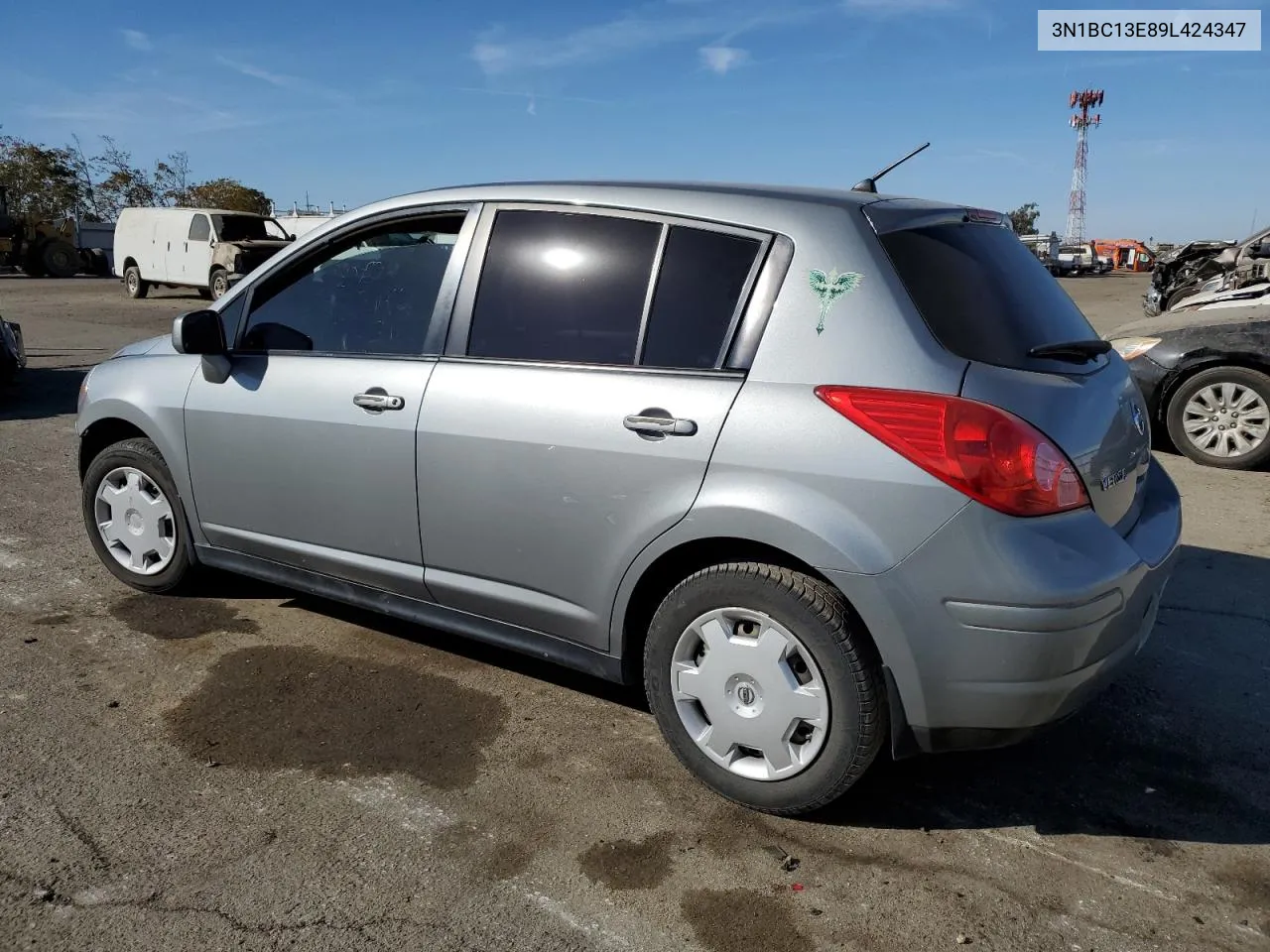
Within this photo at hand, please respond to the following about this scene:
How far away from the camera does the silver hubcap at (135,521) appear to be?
4434mm

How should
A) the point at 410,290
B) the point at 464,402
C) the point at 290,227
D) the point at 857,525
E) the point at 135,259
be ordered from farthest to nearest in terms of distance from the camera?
1. the point at 290,227
2. the point at 135,259
3. the point at 410,290
4. the point at 464,402
5. the point at 857,525

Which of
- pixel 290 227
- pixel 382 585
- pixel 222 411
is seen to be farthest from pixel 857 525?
pixel 290 227

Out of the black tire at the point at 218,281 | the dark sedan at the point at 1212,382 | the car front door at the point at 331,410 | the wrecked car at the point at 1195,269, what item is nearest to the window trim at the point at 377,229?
the car front door at the point at 331,410

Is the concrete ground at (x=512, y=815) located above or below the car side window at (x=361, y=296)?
below

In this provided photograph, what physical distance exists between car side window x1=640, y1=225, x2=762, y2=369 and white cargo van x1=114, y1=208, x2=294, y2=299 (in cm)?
2072

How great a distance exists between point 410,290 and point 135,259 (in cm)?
2584

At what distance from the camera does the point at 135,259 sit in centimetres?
2609

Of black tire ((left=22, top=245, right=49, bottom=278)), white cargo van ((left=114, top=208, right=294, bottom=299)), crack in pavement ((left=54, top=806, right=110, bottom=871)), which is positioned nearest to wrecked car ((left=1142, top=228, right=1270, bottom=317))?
crack in pavement ((left=54, top=806, right=110, bottom=871))

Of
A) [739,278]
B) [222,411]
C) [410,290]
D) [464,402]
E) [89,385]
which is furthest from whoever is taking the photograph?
[89,385]

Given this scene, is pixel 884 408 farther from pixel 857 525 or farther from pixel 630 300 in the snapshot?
pixel 630 300

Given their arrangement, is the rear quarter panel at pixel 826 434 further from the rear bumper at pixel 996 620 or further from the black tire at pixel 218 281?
the black tire at pixel 218 281

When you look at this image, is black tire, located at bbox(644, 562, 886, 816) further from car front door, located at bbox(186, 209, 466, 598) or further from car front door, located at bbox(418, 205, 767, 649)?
car front door, located at bbox(186, 209, 466, 598)

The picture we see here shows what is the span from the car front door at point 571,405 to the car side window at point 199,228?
22308mm

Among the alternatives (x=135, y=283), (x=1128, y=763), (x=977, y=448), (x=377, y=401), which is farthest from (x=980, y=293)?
(x=135, y=283)
